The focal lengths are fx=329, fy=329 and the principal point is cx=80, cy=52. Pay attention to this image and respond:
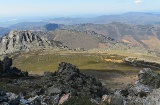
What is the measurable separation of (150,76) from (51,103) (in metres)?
25.0

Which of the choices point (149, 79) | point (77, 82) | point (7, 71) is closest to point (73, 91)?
point (77, 82)

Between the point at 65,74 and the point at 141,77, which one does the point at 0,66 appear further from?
the point at 141,77

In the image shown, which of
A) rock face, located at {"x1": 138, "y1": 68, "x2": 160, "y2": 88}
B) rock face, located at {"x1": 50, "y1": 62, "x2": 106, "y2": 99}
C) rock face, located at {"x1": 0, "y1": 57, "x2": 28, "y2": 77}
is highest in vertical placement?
rock face, located at {"x1": 138, "y1": 68, "x2": 160, "y2": 88}

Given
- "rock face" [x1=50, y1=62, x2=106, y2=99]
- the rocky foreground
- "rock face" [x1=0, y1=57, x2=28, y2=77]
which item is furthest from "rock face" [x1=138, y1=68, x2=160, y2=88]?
"rock face" [x1=0, y1=57, x2=28, y2=77]

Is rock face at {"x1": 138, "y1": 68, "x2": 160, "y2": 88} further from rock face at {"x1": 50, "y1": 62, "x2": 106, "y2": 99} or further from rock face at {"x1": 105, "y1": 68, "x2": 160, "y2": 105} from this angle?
rock face at {"x1": 50, "y1": 62, "x2": 106, "y2": 99}

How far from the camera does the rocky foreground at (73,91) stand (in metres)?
30.2

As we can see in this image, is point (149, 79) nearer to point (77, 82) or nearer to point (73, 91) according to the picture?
point (77, 82)

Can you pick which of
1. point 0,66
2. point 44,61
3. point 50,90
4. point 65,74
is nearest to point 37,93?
point 50,90

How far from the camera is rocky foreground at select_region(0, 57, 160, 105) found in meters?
30.2

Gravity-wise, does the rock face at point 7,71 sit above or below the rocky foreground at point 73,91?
below

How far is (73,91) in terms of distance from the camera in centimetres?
4519

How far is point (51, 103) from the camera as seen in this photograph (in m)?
31.5

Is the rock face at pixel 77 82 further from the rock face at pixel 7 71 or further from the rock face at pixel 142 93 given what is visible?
the rock face at pixel 7 71

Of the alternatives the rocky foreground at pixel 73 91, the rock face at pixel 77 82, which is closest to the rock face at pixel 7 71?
the rocky foreground at pixel 73 91
